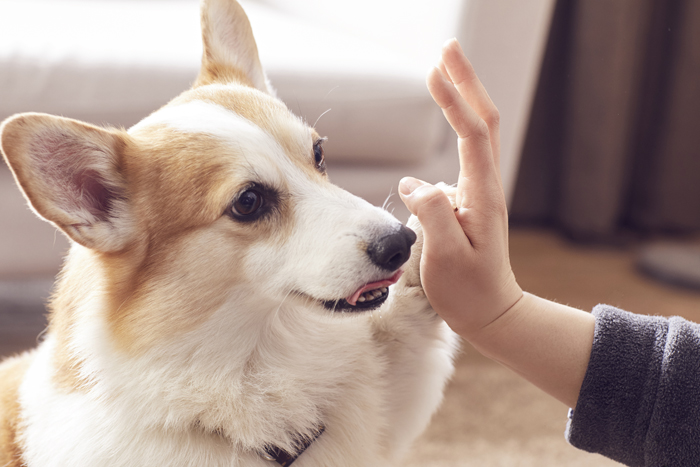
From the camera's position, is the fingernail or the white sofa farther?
the white sofa

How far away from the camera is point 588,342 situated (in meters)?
0.87

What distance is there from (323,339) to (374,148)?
2.34 ft

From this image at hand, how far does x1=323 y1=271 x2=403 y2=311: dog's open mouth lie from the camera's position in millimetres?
831

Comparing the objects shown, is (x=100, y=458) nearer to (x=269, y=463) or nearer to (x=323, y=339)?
(x=269, y=463)

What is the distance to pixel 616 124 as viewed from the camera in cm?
251

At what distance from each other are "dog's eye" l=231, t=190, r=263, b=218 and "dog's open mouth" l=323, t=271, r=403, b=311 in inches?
6.6

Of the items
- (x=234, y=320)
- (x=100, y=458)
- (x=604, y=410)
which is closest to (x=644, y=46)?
(x=604, y=410)

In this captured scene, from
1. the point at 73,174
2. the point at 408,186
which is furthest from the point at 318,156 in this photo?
the point at 73,174

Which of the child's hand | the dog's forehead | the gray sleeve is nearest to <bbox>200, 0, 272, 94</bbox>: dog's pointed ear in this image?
the dog's forehead

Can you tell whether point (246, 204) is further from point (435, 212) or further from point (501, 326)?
point (501, 326)

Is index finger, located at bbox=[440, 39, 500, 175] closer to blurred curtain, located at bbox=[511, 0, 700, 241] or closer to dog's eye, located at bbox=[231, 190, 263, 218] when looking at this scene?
dog's eye, located at bbox=[231, 190, 263, 218]

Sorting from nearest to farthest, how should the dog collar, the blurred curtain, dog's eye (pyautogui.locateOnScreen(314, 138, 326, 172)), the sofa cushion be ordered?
1. the dog collar
2. dog's eye (pyautogui.locateOnScreen(314, 138, 326, 172))
3. the sofa cushion
4. the blurred curtain

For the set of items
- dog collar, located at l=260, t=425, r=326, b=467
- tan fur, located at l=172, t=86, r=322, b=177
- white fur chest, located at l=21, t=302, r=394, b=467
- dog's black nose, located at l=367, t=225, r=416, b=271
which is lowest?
dog collar, located at l=260, t=425, r=326, b=467

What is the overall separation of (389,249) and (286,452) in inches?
12.6
